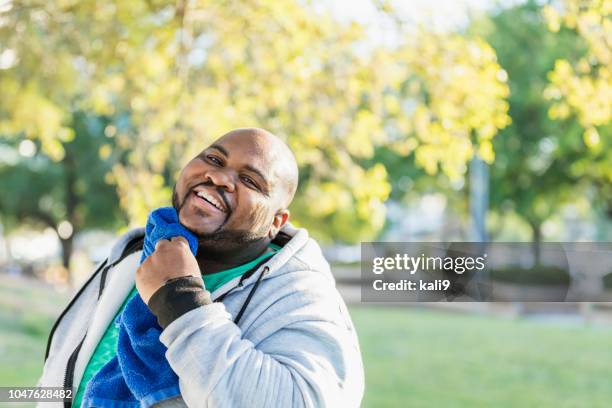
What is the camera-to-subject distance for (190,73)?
5973mm

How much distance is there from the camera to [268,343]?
5.10 feet

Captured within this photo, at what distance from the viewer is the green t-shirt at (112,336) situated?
1733 mm

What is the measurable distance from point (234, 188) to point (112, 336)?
1.66ft

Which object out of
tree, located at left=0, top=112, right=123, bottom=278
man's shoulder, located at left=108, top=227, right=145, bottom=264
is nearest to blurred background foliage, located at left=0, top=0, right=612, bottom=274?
man's shoulder, located at left=108, top=227, right=145, bottom=264

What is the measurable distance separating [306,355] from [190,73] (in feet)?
15.6

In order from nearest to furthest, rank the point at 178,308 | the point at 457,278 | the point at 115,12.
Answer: the point at 178,308, the point at 457,278, the point at 115,12

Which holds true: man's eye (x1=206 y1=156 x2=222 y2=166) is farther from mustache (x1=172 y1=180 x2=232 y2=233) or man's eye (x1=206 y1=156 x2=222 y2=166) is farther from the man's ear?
the man's ear

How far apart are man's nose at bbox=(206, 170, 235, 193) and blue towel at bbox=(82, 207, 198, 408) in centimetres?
12

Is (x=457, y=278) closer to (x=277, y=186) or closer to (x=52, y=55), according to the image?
(x=277, y=186)

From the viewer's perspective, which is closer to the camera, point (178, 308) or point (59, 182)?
point (178, 308)

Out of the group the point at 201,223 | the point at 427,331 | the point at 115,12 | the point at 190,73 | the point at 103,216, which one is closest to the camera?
the point at 201,223

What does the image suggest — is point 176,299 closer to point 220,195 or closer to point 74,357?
point 220,195

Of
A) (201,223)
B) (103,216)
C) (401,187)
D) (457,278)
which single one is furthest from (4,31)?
(103,216)

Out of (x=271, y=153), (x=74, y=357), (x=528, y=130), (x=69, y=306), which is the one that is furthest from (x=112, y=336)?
(x=528, y=130)
